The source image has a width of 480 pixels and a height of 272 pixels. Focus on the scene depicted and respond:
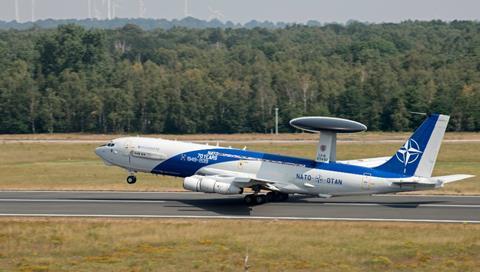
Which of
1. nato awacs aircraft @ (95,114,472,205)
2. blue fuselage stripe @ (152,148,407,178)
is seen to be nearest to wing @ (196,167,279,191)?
nato awacs aircraft @ (95,114,472,205)

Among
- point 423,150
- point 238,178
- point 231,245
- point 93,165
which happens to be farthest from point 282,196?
point 93,165

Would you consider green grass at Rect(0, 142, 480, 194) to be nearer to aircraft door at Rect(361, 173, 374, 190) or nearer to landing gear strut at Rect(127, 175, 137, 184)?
landing gear strut at Rect(127, 175, 137, 184)

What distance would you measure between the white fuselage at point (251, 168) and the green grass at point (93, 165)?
580cm

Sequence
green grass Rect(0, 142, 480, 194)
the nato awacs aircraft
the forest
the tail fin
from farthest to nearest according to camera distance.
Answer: the forest → green grass Rect(0, 142, 480, 194) → the nato awacs aircraft → the tail fin

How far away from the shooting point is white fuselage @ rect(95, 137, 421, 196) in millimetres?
49750

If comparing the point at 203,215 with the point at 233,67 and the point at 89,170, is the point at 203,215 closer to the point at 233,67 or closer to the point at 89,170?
the point at 89,170

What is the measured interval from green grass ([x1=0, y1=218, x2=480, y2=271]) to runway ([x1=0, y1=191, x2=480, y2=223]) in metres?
2.28

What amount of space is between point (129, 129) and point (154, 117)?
13.8ft

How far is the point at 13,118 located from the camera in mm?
136875

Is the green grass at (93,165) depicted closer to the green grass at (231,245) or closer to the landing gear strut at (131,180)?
the landing gear strut at (131,180)

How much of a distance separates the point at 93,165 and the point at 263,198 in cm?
3282

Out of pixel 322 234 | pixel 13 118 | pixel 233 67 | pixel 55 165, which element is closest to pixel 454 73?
pixel 233 67

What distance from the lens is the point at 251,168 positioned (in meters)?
52.4

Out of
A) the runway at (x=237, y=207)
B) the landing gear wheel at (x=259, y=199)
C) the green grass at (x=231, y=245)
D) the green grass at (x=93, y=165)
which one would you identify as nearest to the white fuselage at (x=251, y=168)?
the landing gear wheel at (x=259, y=199)
